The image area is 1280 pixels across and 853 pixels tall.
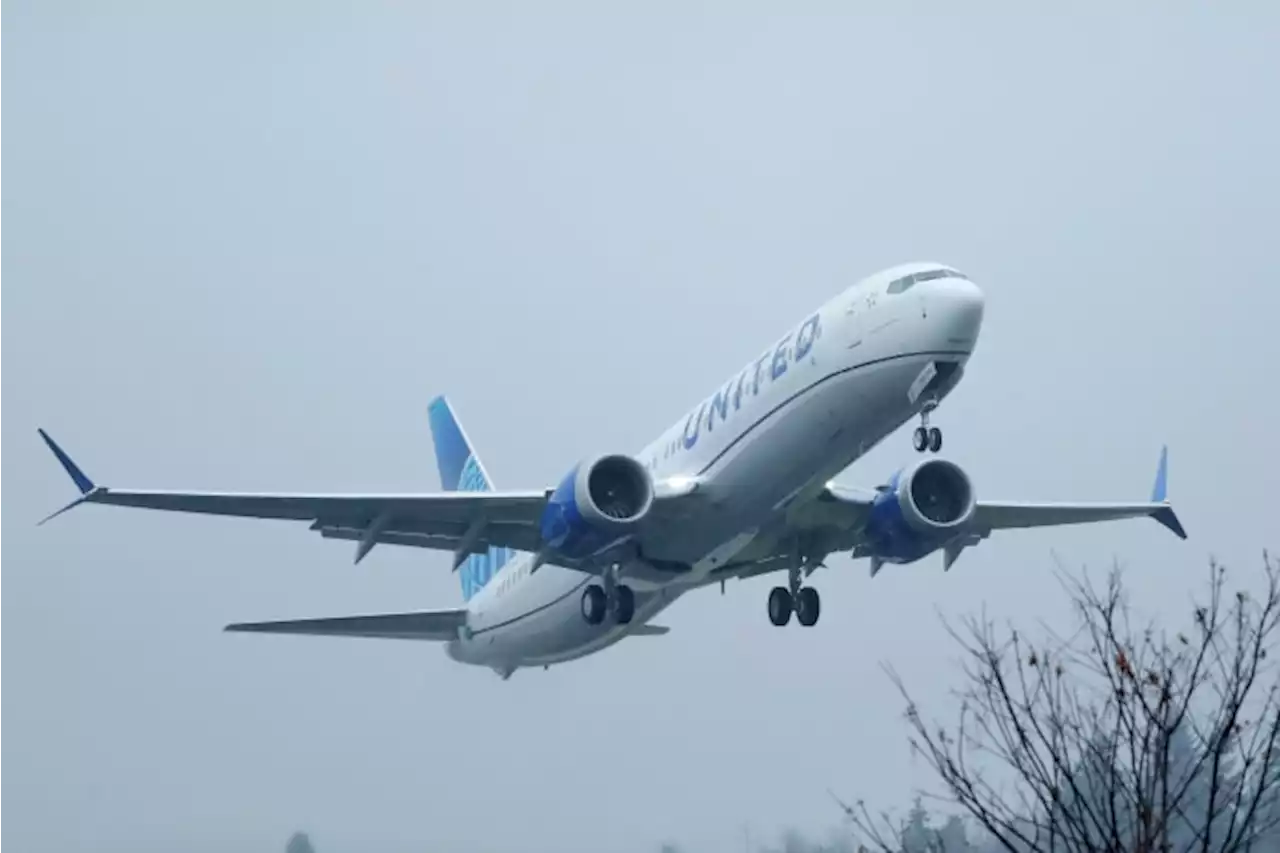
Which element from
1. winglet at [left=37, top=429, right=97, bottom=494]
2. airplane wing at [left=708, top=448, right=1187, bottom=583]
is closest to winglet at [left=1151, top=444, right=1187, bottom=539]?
airplane wing at [left=708, top=448, right=1187, bottom=583]

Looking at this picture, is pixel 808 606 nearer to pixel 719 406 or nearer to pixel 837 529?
pixel 837 529

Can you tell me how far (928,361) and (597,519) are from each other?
23.0 feet

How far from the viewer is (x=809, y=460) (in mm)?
29656

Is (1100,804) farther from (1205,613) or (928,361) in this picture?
(928,361)

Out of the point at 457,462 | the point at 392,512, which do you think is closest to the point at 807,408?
the point at 392,512

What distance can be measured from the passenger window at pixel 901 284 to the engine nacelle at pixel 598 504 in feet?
19.5

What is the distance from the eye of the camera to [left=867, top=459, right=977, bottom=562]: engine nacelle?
33.2 m

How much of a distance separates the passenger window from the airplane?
0.04 meters

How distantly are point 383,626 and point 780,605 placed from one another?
1014cm

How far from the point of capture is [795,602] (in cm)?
3556

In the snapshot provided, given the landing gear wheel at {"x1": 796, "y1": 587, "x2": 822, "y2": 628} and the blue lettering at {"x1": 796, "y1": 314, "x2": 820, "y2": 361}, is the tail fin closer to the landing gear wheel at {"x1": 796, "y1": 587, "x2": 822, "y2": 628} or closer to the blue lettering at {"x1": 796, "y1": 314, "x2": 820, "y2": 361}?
the landing gear wheel at {"x1": 796, "y1": 587, "x2": 822, "y2": 628}

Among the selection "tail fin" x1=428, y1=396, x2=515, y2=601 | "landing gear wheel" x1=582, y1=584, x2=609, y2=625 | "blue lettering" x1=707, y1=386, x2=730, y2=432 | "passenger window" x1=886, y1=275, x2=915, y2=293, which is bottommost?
"landing gear wheel" x1=582, y1=584, x2=609, y2=625

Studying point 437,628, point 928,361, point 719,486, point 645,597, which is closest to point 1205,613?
point 928,361

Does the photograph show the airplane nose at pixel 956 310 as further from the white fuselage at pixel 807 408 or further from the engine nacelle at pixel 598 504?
the engine nacelle at pixel 598 504
